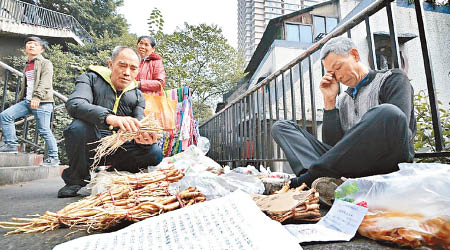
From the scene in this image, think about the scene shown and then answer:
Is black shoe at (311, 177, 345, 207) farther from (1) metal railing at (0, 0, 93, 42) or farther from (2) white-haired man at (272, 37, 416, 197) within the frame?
(1) metal railing at (0, 0, 93, 42)

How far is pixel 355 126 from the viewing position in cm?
122

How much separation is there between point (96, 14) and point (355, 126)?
24110mm

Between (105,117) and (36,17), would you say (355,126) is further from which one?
(36,17)

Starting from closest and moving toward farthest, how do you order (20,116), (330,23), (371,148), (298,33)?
(371,148), (20,116), (298,33), (330,23)

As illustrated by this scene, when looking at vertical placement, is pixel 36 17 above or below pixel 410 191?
above

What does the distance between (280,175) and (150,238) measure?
49.0 inches

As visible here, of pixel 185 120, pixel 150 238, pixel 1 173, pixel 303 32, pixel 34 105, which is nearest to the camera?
pixel 150 238

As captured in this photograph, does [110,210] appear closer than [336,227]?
No

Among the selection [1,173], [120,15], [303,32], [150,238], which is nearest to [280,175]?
→ [150,238]

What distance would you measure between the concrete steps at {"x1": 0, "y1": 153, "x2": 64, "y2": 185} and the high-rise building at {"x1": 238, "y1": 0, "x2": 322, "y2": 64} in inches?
1962

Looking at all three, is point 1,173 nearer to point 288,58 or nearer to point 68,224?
point 68,224

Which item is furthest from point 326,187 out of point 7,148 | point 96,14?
point 96,14

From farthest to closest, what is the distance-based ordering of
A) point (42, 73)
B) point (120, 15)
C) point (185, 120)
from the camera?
point (120, 15), point (185, 120), point (42, 73)

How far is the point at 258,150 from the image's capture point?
308 cm
